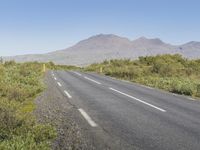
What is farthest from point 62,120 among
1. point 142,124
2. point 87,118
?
point 142,124

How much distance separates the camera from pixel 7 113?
7500 millimetres

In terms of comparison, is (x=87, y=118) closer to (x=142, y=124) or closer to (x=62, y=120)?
(x=62, y=120)

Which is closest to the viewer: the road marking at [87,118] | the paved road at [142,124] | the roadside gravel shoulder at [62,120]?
the roadside gravel shoulder at [62,120]

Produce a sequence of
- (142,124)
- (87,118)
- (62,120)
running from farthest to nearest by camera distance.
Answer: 1. (87,118)
2. (62,120)
3. (142,124)

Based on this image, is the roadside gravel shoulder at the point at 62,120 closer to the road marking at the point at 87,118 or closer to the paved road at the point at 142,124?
the road marking at the point at 87,118

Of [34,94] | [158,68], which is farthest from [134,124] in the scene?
[158,68]

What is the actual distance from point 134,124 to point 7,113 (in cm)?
325

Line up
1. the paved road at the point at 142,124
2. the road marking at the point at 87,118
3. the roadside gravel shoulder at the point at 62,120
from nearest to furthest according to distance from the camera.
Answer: the roadside gravel shoulder at the point at 62,120 → the paved road at the point at 142,124 → the road marking at the point at 87,118

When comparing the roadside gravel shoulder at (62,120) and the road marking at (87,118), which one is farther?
the road marking at (87,118)

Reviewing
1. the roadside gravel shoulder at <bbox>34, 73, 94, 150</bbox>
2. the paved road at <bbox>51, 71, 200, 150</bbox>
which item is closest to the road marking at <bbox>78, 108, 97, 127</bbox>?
the paved road at <bbox>51, 71, 200, 150</bbox>

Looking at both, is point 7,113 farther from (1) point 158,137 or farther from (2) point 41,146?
(1) point 158,137

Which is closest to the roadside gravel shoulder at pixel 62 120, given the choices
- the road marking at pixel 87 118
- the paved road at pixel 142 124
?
the road marking at pixel 87 118

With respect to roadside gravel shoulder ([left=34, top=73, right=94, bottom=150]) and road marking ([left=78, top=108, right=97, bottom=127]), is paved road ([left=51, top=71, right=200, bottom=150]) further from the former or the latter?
roadside gravel shoulder ([left=34, top=73, right=94, bottom=150])

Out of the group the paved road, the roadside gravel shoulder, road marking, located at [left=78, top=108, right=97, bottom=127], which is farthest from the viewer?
road marking, located at [left=78, top=108, right=97, bottom=127]
